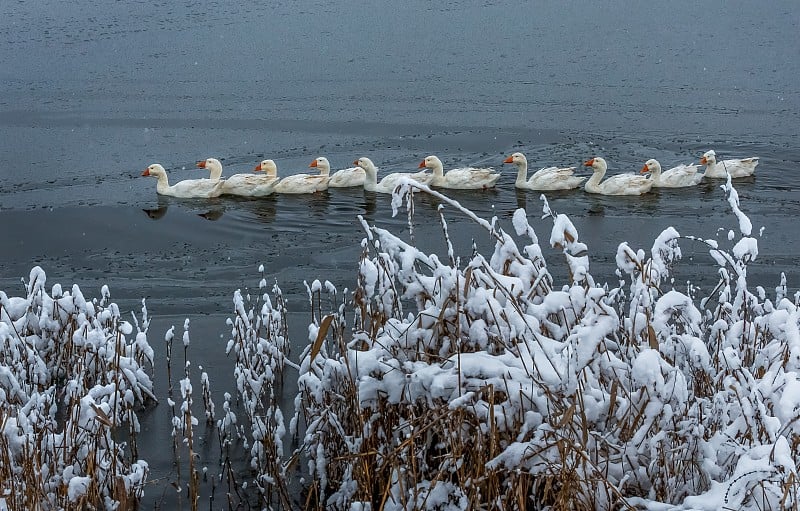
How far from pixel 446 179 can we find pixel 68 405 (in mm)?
7431

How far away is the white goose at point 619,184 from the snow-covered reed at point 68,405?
6812 millimetres

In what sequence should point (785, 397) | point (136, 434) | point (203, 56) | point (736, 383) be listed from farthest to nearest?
point (203, 56), point (136, 434), point (736, 383), point (785, 397)

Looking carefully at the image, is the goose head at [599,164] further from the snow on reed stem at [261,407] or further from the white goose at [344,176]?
the snow on reed stem at [261,407]

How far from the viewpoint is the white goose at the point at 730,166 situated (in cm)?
1283

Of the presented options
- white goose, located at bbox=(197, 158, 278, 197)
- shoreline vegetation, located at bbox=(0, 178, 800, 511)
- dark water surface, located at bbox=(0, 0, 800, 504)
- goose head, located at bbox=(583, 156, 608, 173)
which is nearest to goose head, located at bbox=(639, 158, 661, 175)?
dark water surface, located at bbox=(0, 0, 800, 504)

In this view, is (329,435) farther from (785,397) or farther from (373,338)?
(785,397)

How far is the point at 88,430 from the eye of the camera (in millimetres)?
5234

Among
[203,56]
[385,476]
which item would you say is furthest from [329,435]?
[203,56]

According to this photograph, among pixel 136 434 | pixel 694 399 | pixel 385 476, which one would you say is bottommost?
pixel 136 434

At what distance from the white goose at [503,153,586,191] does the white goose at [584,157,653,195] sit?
22 centimetres

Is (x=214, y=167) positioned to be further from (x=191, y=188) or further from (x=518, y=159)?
(x=518, y=159)

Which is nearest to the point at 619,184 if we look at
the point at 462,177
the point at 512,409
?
the point at 462,177

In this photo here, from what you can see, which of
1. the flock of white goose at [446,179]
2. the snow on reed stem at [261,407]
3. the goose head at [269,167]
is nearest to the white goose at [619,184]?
the flock of white goose at [446,179]

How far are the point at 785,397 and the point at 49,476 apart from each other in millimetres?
3563
